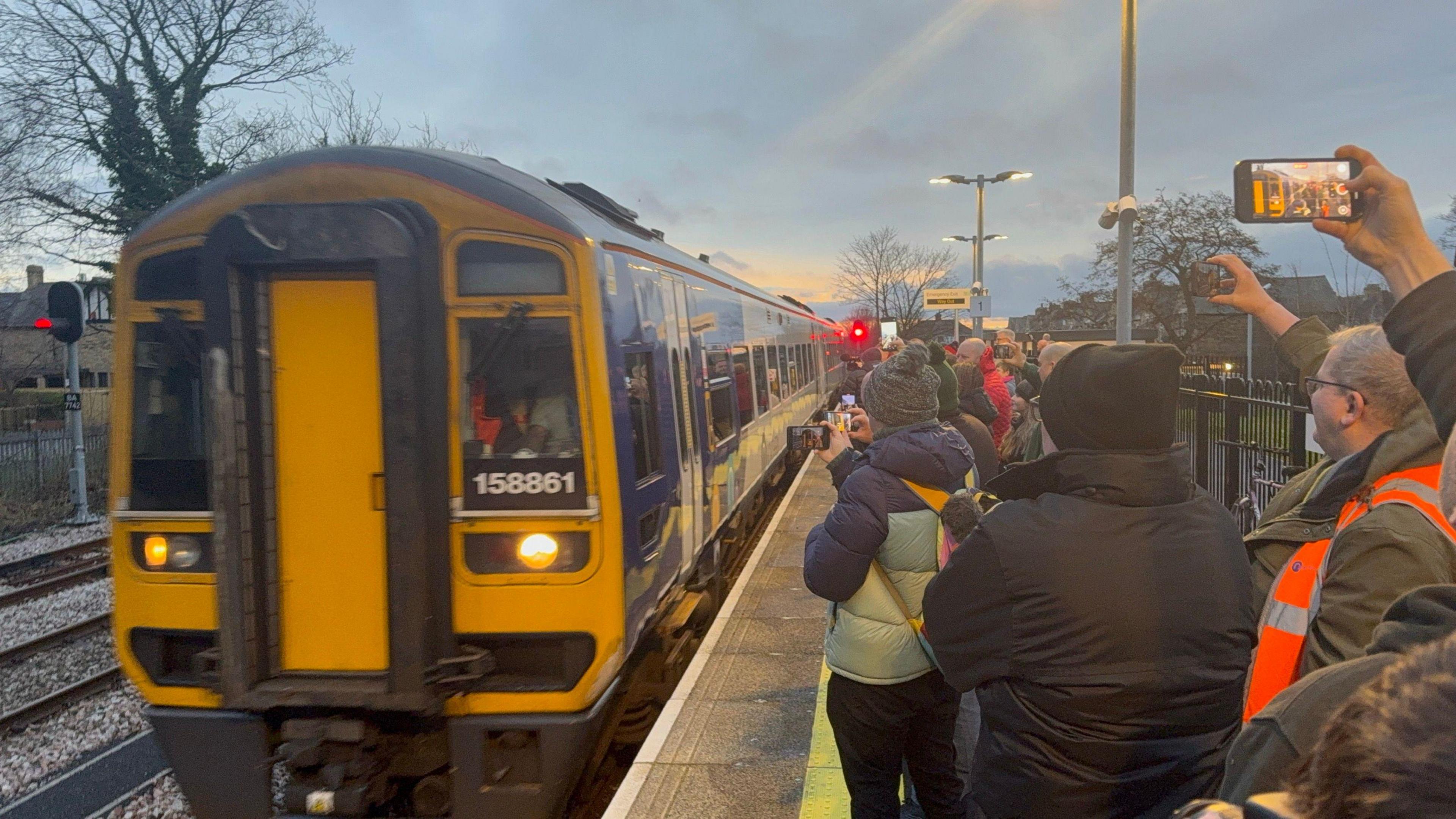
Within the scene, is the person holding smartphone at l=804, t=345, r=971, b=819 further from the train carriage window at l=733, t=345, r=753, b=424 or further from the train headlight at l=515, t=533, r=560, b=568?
the train carriage window at l=733, t=345, r=753, b=424

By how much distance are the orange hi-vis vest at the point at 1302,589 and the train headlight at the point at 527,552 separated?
248 centimetres

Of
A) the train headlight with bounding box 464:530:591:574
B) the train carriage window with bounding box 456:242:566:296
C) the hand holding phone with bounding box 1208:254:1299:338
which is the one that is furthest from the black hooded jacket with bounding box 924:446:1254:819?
the train carriage window with bounding box 456:242:566:296

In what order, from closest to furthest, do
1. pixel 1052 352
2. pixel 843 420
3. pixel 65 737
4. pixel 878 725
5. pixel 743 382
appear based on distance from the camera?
pixel 878 725 → pixel 843 420 → pixel 1052 352 → pixel 65 737 → pixel 743 382

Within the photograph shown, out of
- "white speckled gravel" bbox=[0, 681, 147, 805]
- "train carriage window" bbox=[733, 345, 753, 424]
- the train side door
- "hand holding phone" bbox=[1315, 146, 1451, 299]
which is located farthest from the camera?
"train carriage window" bbox=[733, 345, 753, 424]

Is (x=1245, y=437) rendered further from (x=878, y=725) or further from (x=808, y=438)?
(x=878, y=725)

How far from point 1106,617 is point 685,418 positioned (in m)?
4.01

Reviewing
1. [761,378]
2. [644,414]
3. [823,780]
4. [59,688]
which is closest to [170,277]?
[644,414]

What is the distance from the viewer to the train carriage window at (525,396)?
155 inches

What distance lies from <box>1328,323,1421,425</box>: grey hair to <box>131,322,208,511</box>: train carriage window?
4060mm

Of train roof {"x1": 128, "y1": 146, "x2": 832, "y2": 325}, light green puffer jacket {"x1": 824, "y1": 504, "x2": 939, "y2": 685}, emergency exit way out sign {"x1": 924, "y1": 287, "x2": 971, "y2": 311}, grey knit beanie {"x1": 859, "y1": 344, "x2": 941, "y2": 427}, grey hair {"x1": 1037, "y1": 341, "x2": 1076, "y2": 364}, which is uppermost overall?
emergency exit way out sign {"x1": 924, "y1": 287, "x2": 971, "y2": 311}

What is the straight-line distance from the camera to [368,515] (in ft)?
12.8

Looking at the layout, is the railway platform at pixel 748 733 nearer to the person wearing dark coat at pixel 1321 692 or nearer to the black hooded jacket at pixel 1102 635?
the black hooded jacket at pixel 1102 635

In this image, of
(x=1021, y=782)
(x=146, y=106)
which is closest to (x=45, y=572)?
(x=1021, y=782)

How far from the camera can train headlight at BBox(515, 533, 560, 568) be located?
12.8ft
